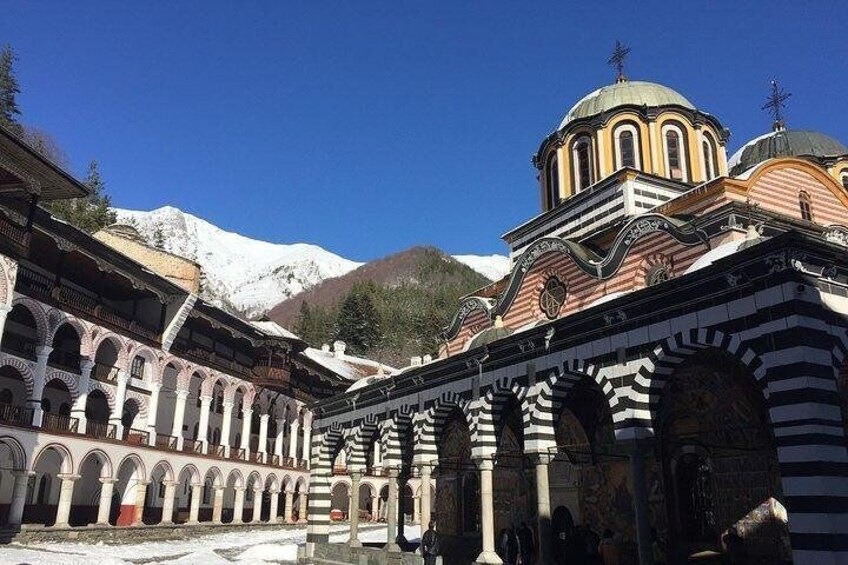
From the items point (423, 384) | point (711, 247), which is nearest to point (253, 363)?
point (423, 384)

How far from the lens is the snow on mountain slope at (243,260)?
5994 inches

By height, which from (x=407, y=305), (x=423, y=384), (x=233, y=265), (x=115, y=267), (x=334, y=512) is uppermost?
(x=233, y=265)

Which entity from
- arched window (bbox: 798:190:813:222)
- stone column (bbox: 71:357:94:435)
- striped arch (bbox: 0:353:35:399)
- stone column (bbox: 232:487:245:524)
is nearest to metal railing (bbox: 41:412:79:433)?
stone column (bbox: 71:357:94:435)

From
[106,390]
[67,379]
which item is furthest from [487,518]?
[106,390]

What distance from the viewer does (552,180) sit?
2306 cm

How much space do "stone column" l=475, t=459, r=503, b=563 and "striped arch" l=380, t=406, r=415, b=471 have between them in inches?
134

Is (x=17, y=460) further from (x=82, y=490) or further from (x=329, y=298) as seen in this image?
(x=329, y=298)

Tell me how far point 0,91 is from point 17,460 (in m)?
38.4

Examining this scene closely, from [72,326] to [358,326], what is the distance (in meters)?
45.3

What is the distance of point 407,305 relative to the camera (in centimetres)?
8762

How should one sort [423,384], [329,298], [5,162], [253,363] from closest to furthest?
1. [423,384]
2. [5,162]
3. [253,363]
4. [329,298]

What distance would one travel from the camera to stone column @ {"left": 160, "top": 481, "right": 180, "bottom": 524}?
92.9ft

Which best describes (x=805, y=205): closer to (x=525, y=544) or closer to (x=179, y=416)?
(x=525, y=544)

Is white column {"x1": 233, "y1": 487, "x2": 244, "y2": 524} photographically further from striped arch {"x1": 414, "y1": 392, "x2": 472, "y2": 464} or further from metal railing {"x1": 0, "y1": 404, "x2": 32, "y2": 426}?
striped arch {"x1": 414, "y1": 392, "x2": 472, "y2": 464}
